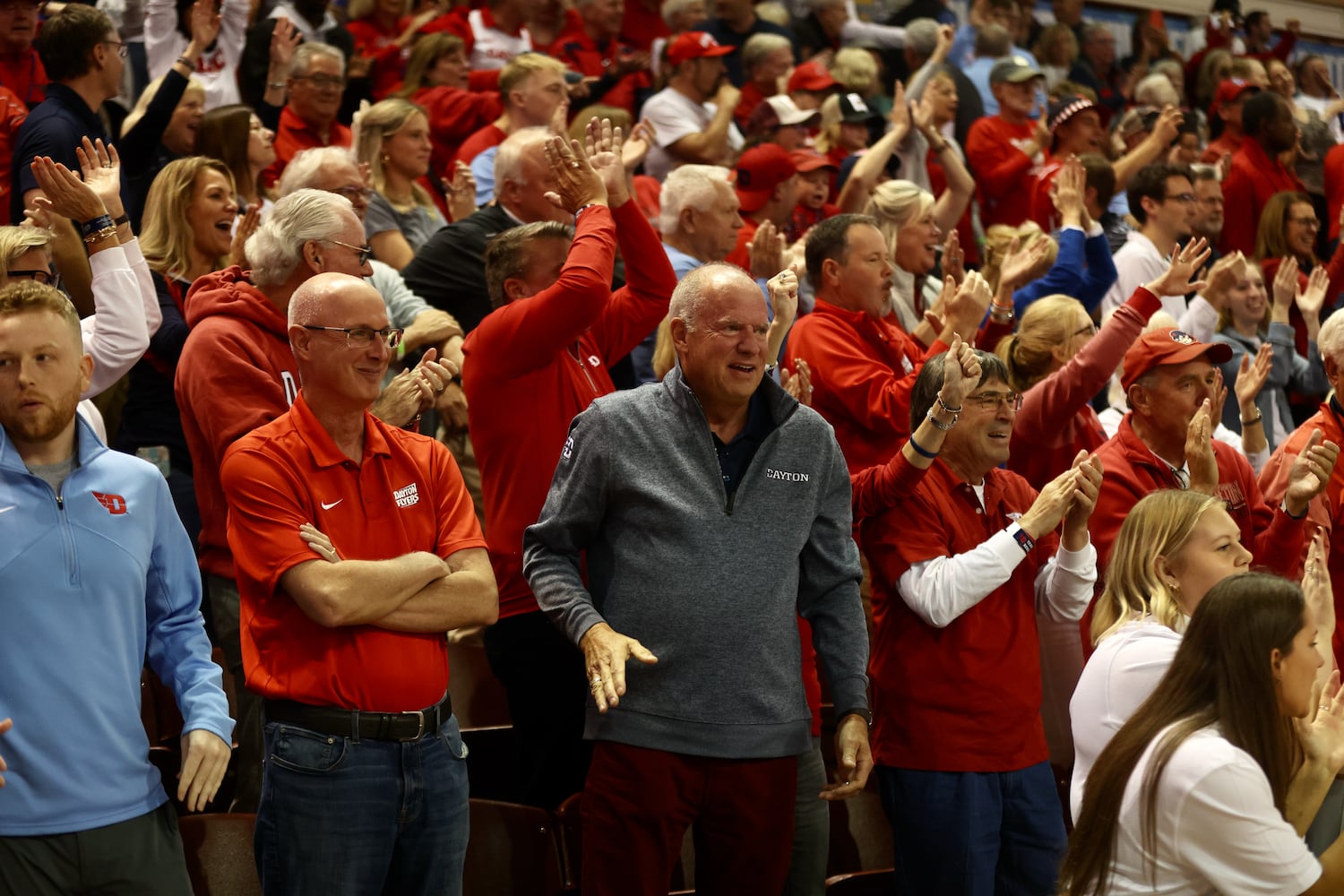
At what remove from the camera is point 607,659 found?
10.8 feet

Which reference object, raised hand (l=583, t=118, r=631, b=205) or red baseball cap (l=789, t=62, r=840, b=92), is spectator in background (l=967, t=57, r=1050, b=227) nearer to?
red baseball cap (l=789, t=62, r=840, b=92)

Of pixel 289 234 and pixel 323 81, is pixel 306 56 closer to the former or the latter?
pixel 323 81

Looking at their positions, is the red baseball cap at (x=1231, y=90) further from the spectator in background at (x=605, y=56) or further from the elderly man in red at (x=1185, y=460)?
the elderly man in red at (x=1185, y=460)

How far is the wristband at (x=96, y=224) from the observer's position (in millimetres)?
3977

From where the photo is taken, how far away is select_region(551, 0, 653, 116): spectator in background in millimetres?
8727

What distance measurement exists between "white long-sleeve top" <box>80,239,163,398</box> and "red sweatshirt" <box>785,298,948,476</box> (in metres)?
1.81

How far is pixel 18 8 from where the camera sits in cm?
602

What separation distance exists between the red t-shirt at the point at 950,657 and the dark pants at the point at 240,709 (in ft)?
5.13

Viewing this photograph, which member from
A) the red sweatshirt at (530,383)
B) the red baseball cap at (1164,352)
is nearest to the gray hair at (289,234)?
the red sweatshirt at (530,383)

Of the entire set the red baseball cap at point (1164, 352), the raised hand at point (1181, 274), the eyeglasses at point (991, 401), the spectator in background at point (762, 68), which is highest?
the eyeglasses at point (991, 401)

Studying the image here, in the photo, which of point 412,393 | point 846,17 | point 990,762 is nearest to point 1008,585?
point 990,762

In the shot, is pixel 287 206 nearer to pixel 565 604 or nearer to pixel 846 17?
pixel 565 604

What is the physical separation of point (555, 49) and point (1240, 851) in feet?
24.0

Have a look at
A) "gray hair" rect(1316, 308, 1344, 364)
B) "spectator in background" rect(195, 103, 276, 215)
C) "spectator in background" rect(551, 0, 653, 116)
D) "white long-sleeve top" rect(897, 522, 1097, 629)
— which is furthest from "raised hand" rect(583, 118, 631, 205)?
"spectator in background" rect(551, 0, 653, 116)
